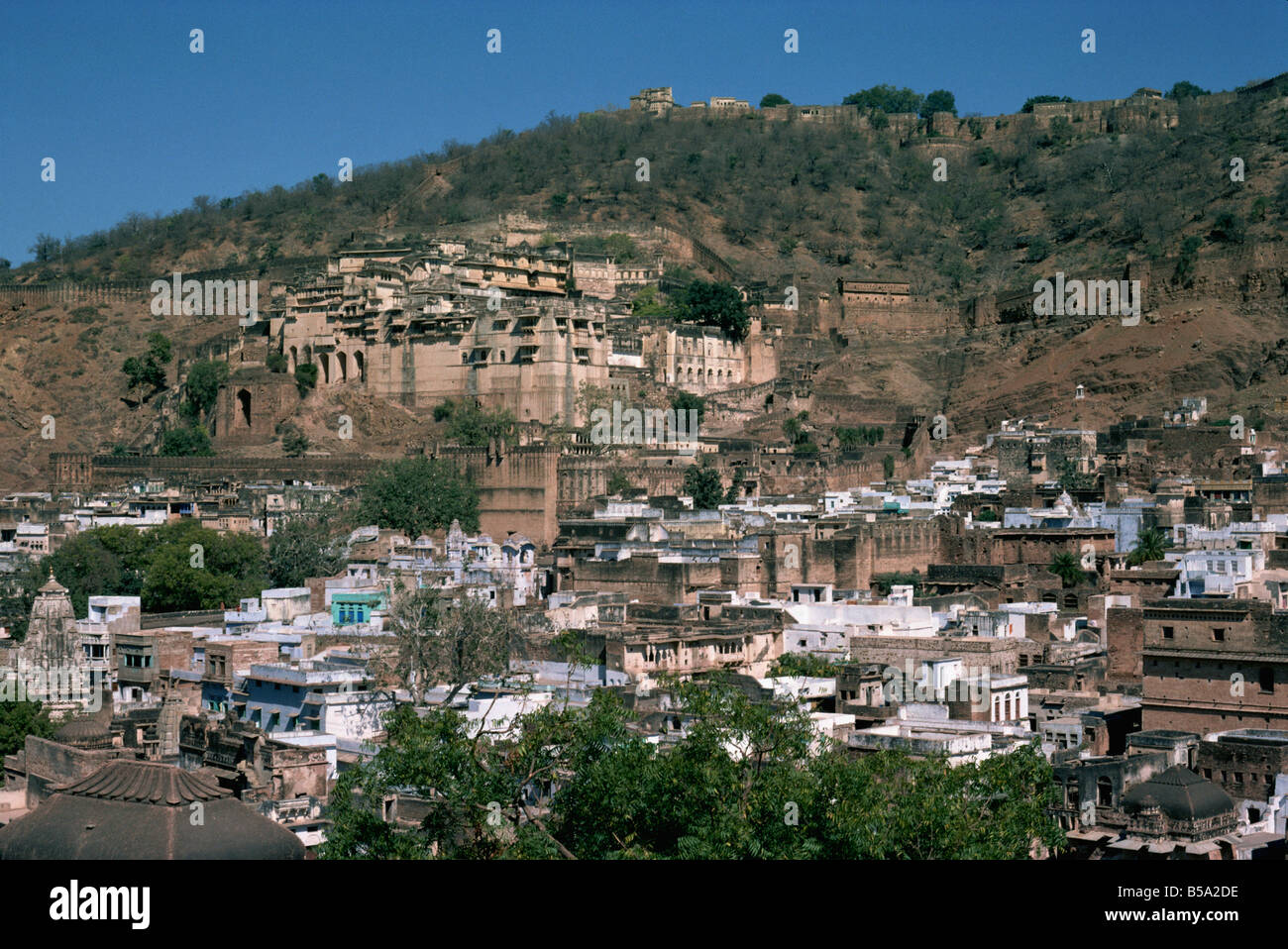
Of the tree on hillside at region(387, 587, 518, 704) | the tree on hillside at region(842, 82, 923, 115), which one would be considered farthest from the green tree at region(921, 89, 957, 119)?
the tree on hillside at region(387, 587, 518, 704)

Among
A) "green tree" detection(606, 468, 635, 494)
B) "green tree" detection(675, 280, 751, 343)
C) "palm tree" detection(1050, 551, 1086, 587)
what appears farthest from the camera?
"green tree" detection(675, 280, 751, 343)

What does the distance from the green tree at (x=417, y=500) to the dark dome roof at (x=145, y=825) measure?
33.0m

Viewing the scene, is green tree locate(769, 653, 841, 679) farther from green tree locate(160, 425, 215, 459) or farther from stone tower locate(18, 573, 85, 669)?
green tree locate(160, 425, 215, 459)

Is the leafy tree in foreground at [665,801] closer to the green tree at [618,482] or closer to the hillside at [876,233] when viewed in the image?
the green tree at [618,482]

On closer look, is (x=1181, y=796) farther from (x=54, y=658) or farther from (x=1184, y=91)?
(x=1184, y=91)

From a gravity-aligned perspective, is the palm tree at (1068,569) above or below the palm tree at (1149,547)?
below

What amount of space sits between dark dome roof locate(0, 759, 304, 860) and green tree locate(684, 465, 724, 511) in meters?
34.2

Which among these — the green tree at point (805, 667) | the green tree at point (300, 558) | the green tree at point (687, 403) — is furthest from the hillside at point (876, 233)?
the green tree at point (805, 667)

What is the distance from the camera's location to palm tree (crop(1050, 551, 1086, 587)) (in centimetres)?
3597

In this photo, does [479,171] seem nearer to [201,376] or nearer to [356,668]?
[201,376]

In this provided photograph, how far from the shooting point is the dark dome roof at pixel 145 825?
371 inches

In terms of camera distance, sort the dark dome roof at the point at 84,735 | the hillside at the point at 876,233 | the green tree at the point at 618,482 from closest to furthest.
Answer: the dark dome roof at the point at 84,735
the green tree at the point at 618,482
the hillside at the point at 876,233

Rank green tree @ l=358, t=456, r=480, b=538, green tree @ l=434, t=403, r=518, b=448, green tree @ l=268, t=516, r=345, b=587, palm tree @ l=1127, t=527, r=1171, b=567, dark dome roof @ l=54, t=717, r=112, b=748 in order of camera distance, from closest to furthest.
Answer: dark dome roof @ l=54, t=717, r=112, b=748 → palm tree @ l=1127, t=527, r=1171, b=567 → green tree @ l=268, t=516, r=345, b=587 → green tree @ l=358, t=456, r=480, b=538 → green tree @ l=434, t=403, r=518, b=448
